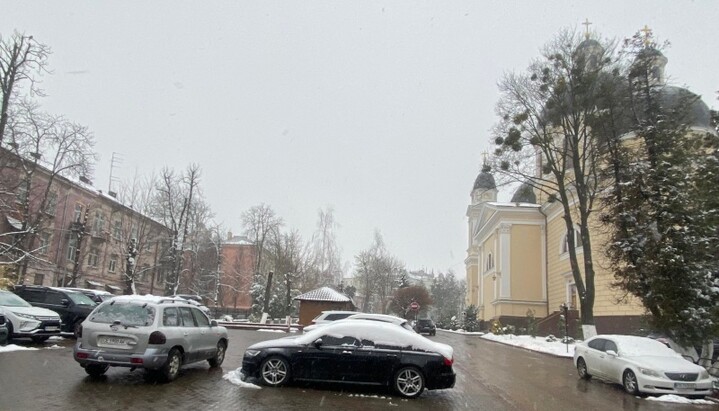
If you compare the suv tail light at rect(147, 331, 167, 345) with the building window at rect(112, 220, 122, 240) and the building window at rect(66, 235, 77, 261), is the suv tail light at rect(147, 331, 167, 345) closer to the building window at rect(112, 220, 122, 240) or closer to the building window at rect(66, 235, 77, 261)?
the building window at rect(66, 235, 77, 261)

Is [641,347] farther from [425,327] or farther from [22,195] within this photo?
[22,195]

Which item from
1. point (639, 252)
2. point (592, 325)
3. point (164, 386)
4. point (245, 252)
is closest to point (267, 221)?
point (245, 252)

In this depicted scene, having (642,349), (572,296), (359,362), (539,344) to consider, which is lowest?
(539,344)

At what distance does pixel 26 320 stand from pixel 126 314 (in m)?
6.71

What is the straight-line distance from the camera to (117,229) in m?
45.5

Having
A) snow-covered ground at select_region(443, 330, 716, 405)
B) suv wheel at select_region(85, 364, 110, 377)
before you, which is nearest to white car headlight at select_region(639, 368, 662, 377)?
snow-covered ground at select_region(443, 330, 716, 405)

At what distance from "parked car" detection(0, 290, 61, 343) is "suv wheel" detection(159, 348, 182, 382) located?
657 cm

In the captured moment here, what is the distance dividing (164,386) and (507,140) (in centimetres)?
2097

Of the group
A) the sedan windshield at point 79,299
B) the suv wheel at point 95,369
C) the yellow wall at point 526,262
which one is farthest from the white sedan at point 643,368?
the yellow wall at point 526,262

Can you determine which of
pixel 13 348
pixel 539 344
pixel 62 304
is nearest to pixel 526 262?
pixel 539 344

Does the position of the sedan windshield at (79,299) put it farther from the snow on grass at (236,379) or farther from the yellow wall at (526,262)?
the yellow wall at (526,262)

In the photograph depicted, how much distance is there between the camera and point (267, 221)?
56.9 m

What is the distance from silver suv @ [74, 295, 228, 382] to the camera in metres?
9.07

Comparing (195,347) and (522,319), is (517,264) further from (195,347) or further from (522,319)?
(195,347)
